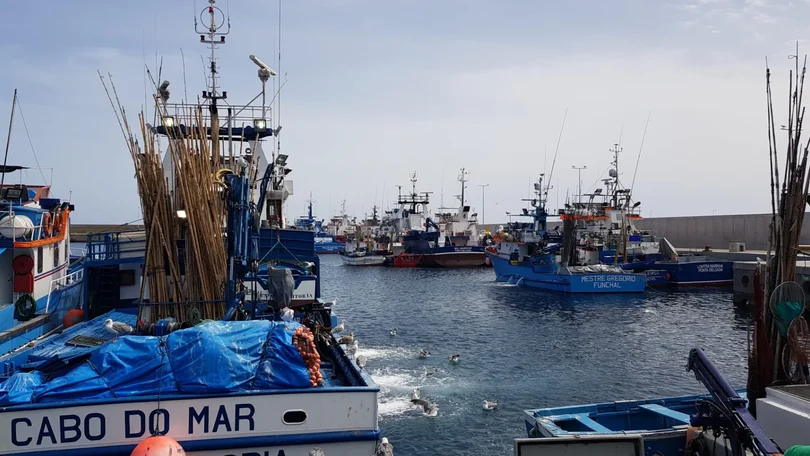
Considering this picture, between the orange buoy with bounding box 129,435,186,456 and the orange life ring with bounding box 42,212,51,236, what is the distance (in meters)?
12.4

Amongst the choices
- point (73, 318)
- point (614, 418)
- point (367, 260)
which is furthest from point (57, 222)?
point (367, 260)

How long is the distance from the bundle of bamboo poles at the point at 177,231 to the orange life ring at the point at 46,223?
657cm

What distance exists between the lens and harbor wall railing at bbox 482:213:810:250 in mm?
63125

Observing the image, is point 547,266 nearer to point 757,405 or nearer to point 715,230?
point 715,230

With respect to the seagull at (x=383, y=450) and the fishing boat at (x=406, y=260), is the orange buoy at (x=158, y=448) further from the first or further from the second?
the fishing boat at (x=406, y=260)

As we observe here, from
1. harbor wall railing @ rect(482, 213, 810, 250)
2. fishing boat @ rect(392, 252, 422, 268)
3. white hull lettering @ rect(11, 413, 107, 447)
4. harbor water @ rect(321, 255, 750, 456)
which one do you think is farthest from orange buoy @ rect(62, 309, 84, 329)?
fishing boat @ rect(392, 252, 422, 268)

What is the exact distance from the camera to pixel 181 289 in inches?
500

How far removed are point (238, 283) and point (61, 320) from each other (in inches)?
243

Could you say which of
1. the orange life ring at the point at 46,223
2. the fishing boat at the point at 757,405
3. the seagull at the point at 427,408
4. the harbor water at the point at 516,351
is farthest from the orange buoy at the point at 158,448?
the orange life ring at the point at 46,223

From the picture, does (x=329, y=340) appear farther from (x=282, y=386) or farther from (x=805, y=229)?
(x=805, y=229)

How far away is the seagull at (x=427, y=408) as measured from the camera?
16172 millimetres

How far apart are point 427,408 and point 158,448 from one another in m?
10.1

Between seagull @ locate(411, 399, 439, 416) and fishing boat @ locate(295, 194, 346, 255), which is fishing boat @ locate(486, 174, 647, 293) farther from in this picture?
fishing boat @ locate(295, 194, 346, 255)

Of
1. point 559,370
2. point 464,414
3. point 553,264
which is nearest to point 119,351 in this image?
point 464,414
